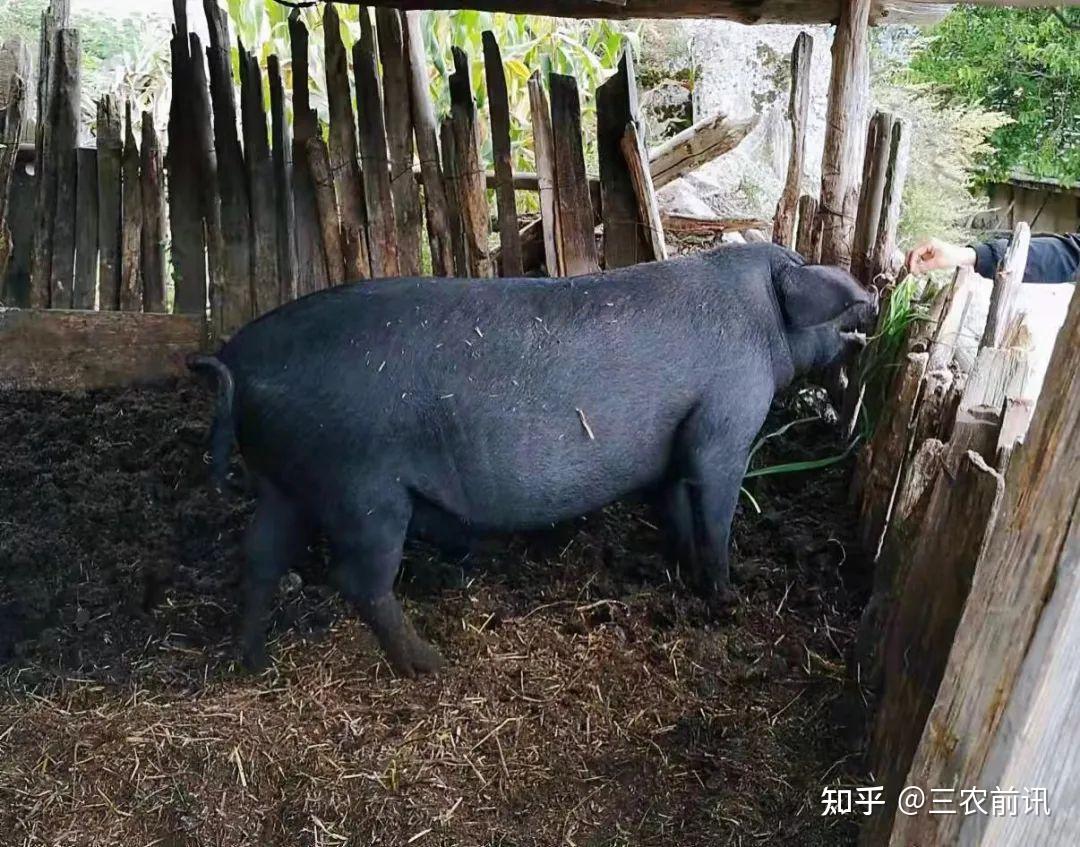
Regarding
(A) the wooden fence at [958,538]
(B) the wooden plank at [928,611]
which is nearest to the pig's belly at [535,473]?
(A) the wooden fence at [958,538]

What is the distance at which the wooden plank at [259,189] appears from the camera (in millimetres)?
4125

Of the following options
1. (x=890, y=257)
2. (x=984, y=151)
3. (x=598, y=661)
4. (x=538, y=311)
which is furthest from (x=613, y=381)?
(x=984, y=151)

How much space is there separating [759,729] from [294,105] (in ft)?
9.74

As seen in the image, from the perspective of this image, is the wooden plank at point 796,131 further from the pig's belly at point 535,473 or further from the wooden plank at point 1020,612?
the wooden plank at point 1020,612

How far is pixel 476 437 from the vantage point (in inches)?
104

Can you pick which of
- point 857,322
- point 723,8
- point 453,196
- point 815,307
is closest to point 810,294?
point 815,307

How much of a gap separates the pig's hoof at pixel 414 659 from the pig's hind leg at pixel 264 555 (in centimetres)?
36

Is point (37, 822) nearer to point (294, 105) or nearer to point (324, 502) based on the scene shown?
point (324, 502)

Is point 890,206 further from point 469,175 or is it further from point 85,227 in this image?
point 85,227

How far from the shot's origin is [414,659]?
9.05 feet

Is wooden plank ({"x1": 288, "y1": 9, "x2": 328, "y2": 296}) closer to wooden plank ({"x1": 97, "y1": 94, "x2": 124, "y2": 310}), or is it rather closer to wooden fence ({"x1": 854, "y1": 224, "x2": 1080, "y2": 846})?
wooden plank ({"x1": 97, "y1": 94, "x2": 124, "y2": 310})

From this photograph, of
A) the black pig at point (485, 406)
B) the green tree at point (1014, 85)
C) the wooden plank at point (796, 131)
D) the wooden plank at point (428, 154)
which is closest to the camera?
the black pig at point (485, 406)

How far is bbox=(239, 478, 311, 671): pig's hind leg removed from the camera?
8.89 ft

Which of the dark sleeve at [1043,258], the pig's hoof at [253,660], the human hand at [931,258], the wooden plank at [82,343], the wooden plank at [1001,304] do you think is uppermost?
the wooden plank at [1001,304]
